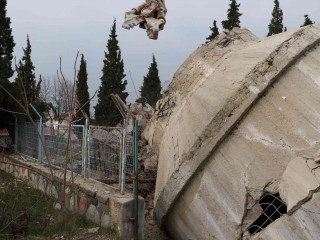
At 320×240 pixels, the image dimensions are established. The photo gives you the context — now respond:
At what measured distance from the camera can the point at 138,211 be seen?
5.39 m

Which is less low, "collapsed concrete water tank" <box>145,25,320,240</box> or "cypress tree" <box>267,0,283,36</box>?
"cypress tree" <box>267,0,283,36</box>

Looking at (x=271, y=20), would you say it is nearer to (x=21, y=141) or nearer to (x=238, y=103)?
(x=21, y=141)

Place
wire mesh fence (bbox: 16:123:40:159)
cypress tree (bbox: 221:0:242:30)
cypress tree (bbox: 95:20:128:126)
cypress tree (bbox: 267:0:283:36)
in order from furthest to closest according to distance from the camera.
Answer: cypress tree (bbox: 95:20:128:126) → cypress tree (bbox: 267:0:283:36) → cypress tree (bbox: 221:0:242:30) → wire mesh fence (bbox: 16:123:40:159)

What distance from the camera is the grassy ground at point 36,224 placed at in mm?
5336

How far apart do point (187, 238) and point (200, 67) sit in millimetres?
2496

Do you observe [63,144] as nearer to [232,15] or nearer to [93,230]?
[93,230]

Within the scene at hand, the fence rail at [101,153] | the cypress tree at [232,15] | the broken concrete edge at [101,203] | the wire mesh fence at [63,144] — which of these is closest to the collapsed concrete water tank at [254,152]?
the broken concrete edge at [101,203]

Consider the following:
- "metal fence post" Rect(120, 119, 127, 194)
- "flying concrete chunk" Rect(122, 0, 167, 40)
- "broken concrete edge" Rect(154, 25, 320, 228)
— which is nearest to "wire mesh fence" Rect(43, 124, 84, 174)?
"metal fence post" Rect(120, 119, 127, 194)

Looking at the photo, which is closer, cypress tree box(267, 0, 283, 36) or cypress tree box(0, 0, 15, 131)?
cypress tree box(0, 0, 15, 131)

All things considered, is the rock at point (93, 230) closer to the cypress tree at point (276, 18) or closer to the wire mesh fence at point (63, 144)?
the wire mesh fence at point (63, 144)

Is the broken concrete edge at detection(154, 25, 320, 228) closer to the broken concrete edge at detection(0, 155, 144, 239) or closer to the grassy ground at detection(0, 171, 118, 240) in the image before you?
the broken concrete edge at detection(0, 155, 144, 239)

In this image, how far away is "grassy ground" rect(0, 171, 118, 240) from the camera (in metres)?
5.34

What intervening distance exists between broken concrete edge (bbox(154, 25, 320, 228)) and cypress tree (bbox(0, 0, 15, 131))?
6006 millimetres

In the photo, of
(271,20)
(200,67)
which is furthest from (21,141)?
(271,20)
